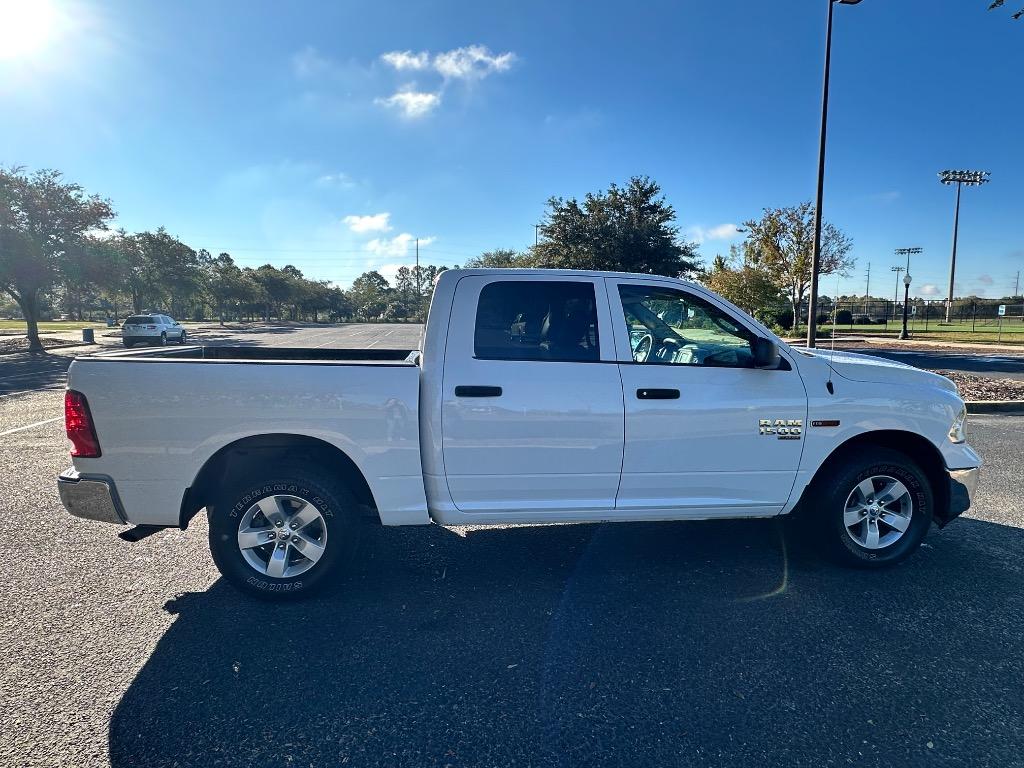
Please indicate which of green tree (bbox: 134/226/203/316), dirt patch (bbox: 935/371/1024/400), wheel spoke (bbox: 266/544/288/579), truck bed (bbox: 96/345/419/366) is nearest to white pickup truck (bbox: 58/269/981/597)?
wheel spoke (bbox: 266/544/288/579)

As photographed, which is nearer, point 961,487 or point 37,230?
point 961,487

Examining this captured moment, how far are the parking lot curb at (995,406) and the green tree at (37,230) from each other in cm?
2966

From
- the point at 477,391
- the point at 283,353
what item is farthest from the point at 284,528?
the point at 283,353

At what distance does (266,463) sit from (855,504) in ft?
12.5

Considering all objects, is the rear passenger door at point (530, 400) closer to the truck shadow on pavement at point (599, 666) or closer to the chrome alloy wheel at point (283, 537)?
the truck shadow on pavement at point (599, 666)

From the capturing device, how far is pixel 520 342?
3.49 m

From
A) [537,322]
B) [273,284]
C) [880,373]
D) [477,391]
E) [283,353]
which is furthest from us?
[273,284]

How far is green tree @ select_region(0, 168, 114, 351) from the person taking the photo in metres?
21.6

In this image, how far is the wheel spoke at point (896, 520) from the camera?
3797 mm

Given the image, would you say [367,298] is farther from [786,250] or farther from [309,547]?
[309,547]

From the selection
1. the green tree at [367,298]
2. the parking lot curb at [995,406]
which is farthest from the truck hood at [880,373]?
the green tree at [367,298]

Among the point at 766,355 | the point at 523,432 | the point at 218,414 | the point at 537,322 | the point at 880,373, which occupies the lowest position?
the point at 523,432

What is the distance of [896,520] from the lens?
3799 mm

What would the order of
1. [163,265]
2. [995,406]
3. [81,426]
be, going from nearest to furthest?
[81,426]
[995,406]
[163,265]
